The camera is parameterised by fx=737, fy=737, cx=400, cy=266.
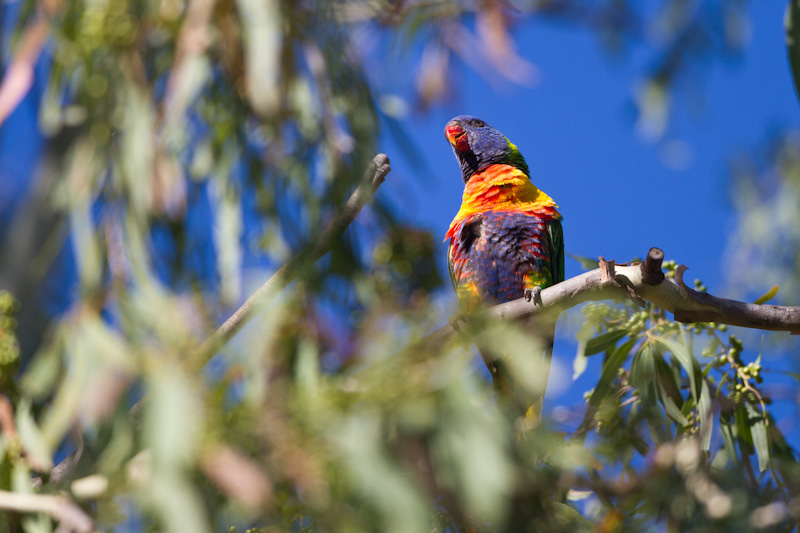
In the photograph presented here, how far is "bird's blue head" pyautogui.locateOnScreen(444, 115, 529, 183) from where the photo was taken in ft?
7.41

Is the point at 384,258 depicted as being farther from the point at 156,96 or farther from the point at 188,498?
the point at 188,498

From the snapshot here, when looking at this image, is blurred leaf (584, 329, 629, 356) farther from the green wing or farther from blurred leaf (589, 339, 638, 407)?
the green wing

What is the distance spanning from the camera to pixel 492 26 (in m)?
2.05

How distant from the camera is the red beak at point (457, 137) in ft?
7.84

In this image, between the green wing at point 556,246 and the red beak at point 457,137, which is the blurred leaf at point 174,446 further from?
the red beak at point 457,137

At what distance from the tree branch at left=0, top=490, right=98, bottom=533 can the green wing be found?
56.1 inches

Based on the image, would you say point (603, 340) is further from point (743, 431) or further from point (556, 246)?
point (556, 246)

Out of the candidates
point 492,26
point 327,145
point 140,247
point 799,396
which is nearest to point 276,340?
point 140,247

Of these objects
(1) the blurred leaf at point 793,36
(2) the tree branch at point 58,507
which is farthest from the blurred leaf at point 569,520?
(1) the blurred leaf at point 793,36

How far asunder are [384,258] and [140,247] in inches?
22.7

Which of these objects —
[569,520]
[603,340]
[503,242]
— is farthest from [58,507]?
[503,242]

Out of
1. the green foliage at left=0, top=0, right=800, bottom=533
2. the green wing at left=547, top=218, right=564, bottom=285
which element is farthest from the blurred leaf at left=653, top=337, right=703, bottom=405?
the green wing at left=547, top=218, right=564, bottom=285

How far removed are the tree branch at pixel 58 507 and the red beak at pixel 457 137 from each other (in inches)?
68.9

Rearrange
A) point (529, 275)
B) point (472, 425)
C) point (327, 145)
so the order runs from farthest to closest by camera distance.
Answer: point (529, 275) < point (327, 145) < point (472, 425)
